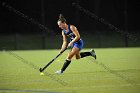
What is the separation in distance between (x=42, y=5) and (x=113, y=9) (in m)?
3.75

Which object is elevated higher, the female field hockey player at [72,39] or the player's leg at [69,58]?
the female field hockey player at [72,39]

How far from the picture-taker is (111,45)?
70.6ft

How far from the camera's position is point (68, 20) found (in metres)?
20.6

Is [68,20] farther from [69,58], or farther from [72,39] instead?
[69,58]

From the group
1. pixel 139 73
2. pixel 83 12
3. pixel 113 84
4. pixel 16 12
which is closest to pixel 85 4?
pixel 83 12

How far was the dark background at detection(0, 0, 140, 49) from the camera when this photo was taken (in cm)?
2066

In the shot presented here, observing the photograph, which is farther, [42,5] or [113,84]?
[42,5]

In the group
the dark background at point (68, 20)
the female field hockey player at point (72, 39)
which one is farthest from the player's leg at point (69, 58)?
the dark background at point (68, 20)

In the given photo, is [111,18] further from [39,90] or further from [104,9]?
[39,90]

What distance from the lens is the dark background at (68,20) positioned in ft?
67.8

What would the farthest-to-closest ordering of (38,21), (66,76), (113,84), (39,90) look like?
(38,21), (66,76), (113,84), (39,90)

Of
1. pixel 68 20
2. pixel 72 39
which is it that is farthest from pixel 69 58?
pixel 68 20

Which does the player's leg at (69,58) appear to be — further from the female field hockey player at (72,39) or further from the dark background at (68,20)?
the dark background at (68,20)

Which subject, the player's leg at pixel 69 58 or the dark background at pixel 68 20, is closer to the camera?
the player's leg at pixel 69 58
